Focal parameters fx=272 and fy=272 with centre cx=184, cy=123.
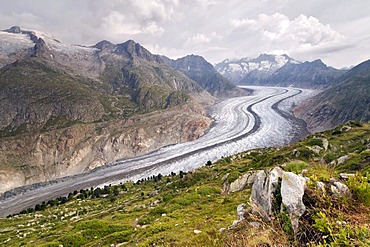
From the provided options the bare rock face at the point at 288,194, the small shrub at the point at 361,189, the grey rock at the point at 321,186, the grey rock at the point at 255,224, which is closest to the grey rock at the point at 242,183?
the grey rock at the point at 255,224

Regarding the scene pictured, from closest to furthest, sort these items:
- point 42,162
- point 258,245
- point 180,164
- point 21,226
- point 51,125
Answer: point 258,245, point 21,226, point 180,164, point 42,162, point 51,125

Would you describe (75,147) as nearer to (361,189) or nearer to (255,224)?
(255,224)

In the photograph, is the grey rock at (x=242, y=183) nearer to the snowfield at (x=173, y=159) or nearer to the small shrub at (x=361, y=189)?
the small shrub at (x=361, y=189)

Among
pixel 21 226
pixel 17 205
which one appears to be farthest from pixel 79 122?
pixel 21 226

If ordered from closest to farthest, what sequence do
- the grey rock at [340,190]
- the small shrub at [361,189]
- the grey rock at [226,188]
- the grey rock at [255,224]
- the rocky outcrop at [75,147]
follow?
the small shrub at [361,189]
the grey rock at [340,190]
the grey rock at [255,224]
the grey rock at [226,188]
the rocky outcrop at [75,147]

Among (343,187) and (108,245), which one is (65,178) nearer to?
(108,245)

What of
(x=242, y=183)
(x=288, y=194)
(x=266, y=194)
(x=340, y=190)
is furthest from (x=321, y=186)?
(x=242, y=183)

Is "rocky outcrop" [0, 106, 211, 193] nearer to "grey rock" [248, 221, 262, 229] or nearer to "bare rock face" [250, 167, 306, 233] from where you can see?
"grey rock" [248, 221, 262, 229]

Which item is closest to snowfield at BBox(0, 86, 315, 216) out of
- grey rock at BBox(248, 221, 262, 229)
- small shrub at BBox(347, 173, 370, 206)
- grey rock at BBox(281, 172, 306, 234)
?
grey rock at BBox(248, 221, 262, 229)
